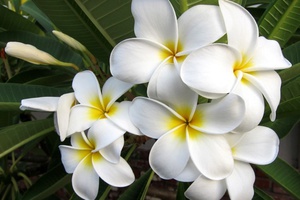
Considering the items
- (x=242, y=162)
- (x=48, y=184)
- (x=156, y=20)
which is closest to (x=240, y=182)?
(x=242, y=162)

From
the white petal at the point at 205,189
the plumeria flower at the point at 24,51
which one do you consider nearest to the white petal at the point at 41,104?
the plumeria flower at the point at 24,51

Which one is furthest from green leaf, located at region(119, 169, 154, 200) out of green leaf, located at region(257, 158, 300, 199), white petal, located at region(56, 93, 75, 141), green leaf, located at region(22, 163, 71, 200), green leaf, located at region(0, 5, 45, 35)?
green leaf, located at region(0, 5, 45, 35)

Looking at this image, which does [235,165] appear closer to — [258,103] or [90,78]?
[258,103]

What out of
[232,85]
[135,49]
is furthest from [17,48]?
[232,85]

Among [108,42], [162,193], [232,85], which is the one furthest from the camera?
[162,193]

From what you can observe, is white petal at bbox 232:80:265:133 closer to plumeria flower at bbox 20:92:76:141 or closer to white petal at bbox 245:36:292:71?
white petal at bbox 245:36:292:71

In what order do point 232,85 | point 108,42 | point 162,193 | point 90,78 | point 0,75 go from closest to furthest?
point 232,85 → point 90,78 → point 108,42 → point 0,75 → point 162,193

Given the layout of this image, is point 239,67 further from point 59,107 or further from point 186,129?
point 59,107

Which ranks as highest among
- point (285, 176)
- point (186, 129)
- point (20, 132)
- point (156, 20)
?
point (156, 20)
